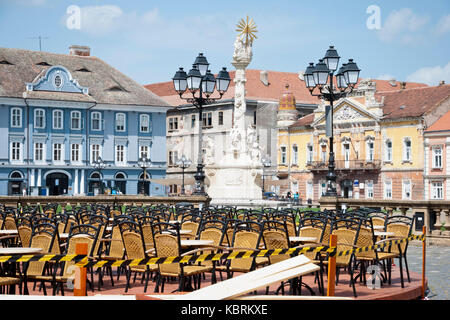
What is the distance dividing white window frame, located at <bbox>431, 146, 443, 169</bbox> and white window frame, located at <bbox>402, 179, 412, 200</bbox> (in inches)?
138

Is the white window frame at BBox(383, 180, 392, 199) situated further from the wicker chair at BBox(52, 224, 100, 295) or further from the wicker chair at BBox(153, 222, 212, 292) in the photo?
the wicker chair at BBox(153, 222, 212, 292)

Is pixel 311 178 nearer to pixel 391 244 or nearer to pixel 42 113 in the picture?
pixel 42 113

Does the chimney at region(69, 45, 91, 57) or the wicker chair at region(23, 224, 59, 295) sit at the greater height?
the chimney at region(69, 45, 91, 57)

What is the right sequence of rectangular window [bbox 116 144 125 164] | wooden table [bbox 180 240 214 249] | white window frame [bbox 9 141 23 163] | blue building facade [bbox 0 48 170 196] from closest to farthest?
wooden table [bbox 180 240 214 249]
white window frame [bbox 9 141 23 163]
blue building facade [bbox 0 48 170 196]
rectangular window [bbox 116 144 125 164]

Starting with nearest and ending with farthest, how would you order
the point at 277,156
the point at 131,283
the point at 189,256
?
1. the point at 189,256
2. the point at 131,283
3. the point at 277,156

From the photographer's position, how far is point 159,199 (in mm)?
29828

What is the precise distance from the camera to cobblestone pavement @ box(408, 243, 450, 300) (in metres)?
12.0

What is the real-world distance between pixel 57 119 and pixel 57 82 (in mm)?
3173

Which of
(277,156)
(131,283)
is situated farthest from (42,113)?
(131,283)

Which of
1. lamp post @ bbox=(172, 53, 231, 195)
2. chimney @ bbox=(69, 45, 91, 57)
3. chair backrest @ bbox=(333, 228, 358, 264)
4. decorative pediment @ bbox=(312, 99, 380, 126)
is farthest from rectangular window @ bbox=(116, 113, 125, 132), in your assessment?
chair backrest @ bbox=(333, 228, 358, 264)

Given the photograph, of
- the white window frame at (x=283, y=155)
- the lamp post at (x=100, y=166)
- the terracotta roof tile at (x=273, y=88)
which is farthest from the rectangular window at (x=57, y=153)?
the white window frame at (x=283, y=155)

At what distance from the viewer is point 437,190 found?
59.8m
